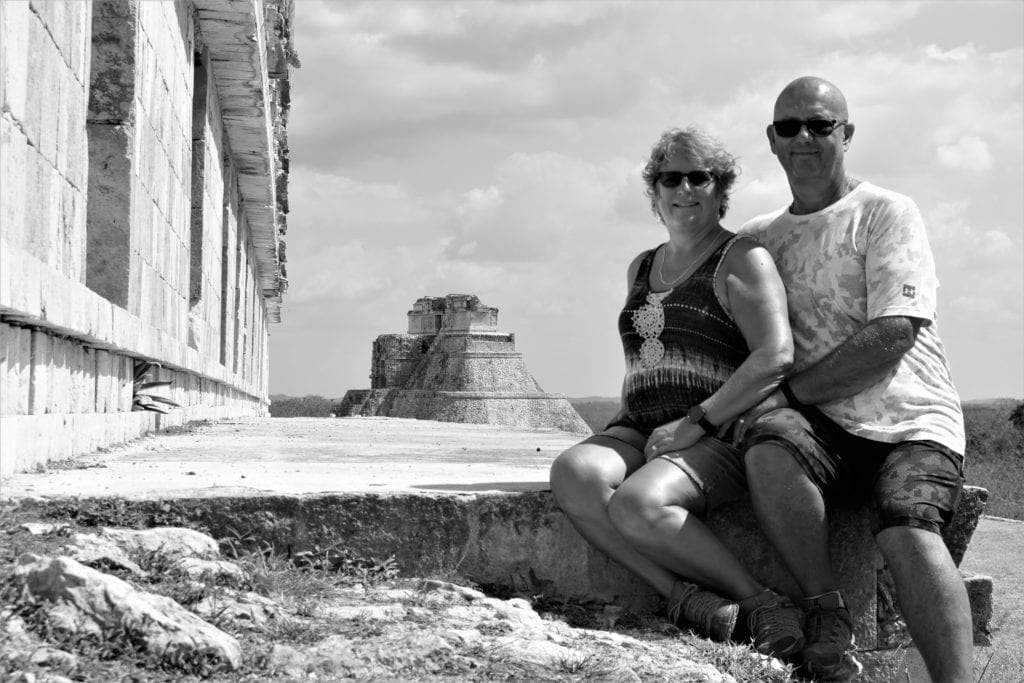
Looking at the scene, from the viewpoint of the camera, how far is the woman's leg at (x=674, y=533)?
3.52 m

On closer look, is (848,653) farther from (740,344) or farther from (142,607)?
(142,607)

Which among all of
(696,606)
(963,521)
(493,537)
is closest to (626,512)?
(696,606)

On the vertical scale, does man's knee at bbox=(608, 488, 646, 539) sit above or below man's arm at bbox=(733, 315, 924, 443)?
below

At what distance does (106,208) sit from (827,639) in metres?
5.19

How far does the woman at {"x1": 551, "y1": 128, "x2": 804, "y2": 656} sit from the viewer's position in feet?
11.6

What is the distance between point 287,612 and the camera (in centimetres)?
296

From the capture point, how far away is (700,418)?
12.3 ft

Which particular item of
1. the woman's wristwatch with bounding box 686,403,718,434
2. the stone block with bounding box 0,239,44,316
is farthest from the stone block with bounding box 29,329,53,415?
the woman's wristwatch with bounding box 686,403,718,434

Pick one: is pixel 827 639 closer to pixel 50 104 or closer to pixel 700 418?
pixel 700 418

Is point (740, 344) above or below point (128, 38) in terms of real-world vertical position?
below

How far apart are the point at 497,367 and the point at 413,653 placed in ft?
199

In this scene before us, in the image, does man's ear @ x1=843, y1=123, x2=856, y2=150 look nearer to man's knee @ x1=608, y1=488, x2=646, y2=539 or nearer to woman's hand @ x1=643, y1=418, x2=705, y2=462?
woman's hand @ x1=643, y1=418, x2=705, y2=462

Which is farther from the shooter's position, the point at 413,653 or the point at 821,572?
the point at 821,572

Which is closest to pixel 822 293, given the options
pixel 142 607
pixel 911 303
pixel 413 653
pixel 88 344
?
pixel 911 303
